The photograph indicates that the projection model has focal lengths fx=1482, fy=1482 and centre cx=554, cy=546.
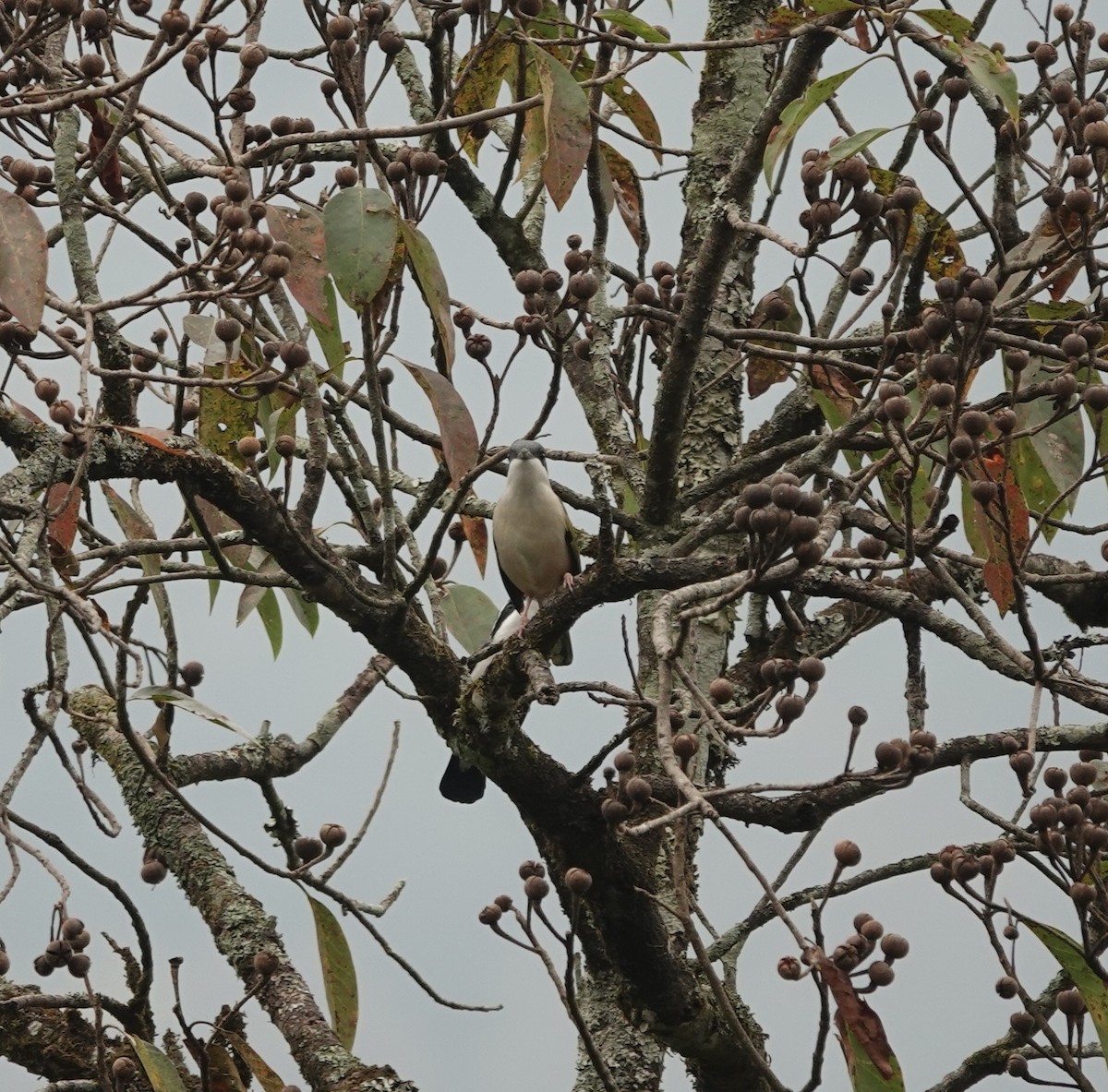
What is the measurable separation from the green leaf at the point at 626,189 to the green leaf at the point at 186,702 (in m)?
2.02

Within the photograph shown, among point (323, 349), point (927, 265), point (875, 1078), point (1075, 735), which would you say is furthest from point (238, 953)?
point (927, 265)

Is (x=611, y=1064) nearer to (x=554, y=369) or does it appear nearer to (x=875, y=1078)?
(x=875, y=1078)

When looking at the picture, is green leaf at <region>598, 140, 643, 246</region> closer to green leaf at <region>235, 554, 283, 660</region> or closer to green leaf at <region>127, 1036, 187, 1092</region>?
green leaf at <region>235, 554, 283, 660</region>

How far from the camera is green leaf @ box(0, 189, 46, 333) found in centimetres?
246

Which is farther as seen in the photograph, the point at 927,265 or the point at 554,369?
the point at 927,265

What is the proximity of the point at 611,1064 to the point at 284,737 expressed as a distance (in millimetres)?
1478

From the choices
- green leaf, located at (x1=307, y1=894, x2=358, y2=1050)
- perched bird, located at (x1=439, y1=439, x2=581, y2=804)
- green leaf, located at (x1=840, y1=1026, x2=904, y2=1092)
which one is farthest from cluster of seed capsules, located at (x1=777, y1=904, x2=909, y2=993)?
perched bird, located at (x1=439, y1=439, x2=581, y2=804)

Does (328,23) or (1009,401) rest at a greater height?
(328,23)

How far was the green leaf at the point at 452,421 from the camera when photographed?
302cm

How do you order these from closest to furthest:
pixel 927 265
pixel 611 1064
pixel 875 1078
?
1. pixel 875 1078
2. pixel 927 265
3. pixel 611 1064

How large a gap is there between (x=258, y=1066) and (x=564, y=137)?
231cm

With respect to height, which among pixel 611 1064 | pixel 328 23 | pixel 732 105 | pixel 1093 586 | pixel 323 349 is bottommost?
pixel 611 1064

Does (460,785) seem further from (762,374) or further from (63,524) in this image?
(63,524)

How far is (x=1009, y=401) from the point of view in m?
3.06
